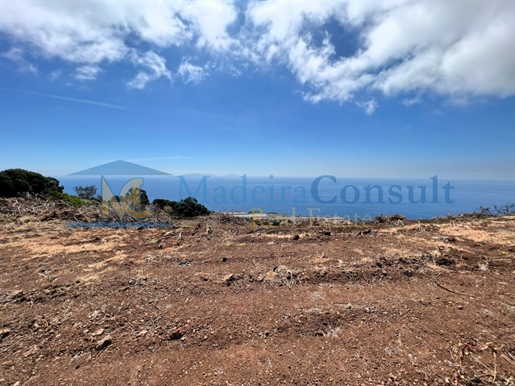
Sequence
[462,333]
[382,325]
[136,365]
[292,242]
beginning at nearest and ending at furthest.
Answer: [136,365], [462,333], [382,325], [292,242]

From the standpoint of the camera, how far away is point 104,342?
8.05 ft

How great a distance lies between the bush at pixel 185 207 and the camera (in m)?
12.6

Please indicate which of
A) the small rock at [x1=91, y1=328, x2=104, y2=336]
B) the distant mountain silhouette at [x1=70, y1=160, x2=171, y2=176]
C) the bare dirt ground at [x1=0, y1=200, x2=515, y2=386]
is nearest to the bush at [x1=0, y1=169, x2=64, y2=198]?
the distant mountain silhouette at [x1=70, y1=160, x2=171, y2=176]

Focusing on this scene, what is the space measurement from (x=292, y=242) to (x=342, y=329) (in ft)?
9.84

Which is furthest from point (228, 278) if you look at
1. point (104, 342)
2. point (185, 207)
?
point (185, 207)

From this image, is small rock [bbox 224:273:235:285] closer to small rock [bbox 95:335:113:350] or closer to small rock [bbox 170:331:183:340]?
small rock [bbox 170:331:183:340]

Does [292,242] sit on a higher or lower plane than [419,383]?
higher

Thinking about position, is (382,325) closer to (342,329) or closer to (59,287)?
(342,329)

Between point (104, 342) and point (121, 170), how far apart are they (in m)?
13.1

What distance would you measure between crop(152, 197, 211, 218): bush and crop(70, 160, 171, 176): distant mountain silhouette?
1.61 meters


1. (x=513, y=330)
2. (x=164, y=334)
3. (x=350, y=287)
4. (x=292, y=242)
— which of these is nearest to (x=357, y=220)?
(x=292, y=242)

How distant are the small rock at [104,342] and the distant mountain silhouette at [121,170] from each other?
1070 centimetres

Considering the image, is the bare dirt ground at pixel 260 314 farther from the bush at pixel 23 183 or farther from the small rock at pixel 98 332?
the bush at pixel 23 183

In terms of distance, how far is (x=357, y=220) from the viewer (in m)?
8.45
